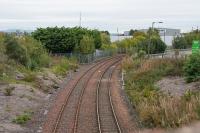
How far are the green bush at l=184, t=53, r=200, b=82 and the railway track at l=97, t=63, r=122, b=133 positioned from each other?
6924mm

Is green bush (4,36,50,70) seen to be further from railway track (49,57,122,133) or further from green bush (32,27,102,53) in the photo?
green bush (32,27,102,53)

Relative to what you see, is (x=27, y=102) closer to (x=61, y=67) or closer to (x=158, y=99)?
(x=158, y=99)

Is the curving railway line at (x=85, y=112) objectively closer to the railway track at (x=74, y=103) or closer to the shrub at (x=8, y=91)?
the railway track at (x=74, y=103)

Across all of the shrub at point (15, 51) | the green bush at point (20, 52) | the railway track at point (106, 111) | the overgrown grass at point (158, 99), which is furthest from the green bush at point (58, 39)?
the railway track at point (106, 111)

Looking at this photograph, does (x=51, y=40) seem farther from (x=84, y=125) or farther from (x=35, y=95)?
(x=84, y=125)

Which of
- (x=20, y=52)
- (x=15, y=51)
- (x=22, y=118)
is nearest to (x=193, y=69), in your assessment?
(x=22, y=118)

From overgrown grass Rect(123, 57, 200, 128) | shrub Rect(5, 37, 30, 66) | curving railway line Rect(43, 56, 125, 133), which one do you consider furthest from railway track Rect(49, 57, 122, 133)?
shrub Rect(5, 37, 30, 66)

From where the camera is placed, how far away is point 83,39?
80.1m

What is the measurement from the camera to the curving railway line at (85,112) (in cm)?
2417

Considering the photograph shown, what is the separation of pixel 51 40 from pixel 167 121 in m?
60.0

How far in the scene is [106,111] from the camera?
29.9 meters

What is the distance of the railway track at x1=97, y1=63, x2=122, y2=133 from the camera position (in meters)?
24.1

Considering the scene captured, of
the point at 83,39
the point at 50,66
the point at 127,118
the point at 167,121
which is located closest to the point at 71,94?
the point at 127,118

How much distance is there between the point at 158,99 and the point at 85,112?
4491 millimetres
